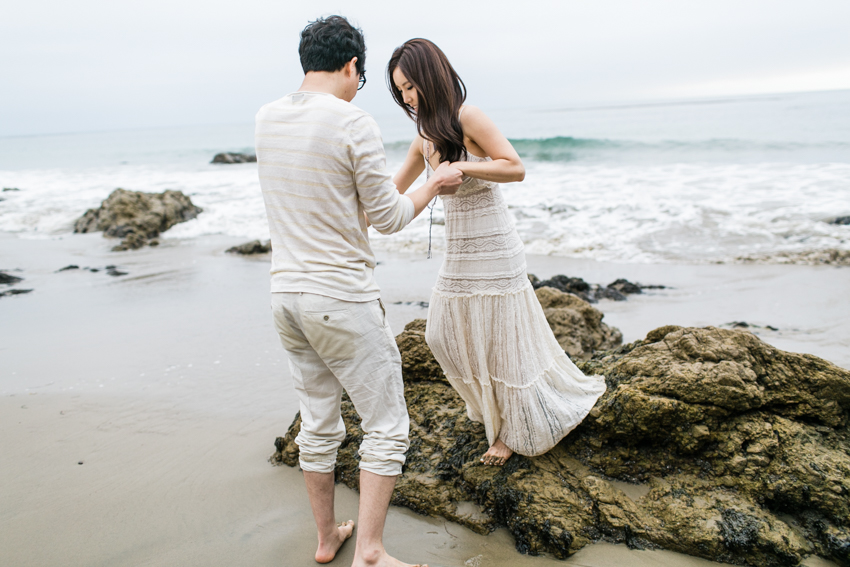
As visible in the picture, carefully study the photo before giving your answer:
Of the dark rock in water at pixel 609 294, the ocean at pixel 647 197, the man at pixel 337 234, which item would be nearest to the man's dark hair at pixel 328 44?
the man at pixel 337 234

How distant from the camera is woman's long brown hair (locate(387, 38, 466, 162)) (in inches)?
96.7

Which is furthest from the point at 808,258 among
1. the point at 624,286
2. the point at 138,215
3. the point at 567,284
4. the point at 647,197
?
the point at 138,215

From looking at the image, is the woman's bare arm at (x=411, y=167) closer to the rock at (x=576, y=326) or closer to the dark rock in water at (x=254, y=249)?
the rock at (x=576, y=326)

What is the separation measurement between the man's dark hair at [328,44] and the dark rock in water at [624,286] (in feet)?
18.2

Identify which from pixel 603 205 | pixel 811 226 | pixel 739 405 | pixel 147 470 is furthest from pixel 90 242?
pixel 811 226

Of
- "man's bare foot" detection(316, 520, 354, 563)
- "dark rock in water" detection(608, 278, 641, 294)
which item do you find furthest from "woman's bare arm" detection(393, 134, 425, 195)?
"dark rock in water" detection(608, 278, 641, 294)

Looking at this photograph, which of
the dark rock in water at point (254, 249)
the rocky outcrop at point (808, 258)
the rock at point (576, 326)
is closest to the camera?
the rock at point (576, 326)

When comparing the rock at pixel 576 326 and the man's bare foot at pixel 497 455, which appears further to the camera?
the rock at pixel 576 326

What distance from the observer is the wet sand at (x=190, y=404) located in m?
2.57

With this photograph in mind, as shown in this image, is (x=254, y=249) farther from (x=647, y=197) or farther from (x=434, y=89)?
(x=647, y=197)

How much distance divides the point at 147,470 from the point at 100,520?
0.47 meters

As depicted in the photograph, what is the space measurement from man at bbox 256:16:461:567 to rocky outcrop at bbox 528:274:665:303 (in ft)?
15.1

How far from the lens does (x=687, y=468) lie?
2646 mm

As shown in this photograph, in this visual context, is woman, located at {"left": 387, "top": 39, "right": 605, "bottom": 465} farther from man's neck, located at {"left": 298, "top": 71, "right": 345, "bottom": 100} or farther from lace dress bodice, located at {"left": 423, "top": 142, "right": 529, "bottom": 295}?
man's neck, located at {"left": 298, "top": 71, "right": 345, "bottom": 100}
